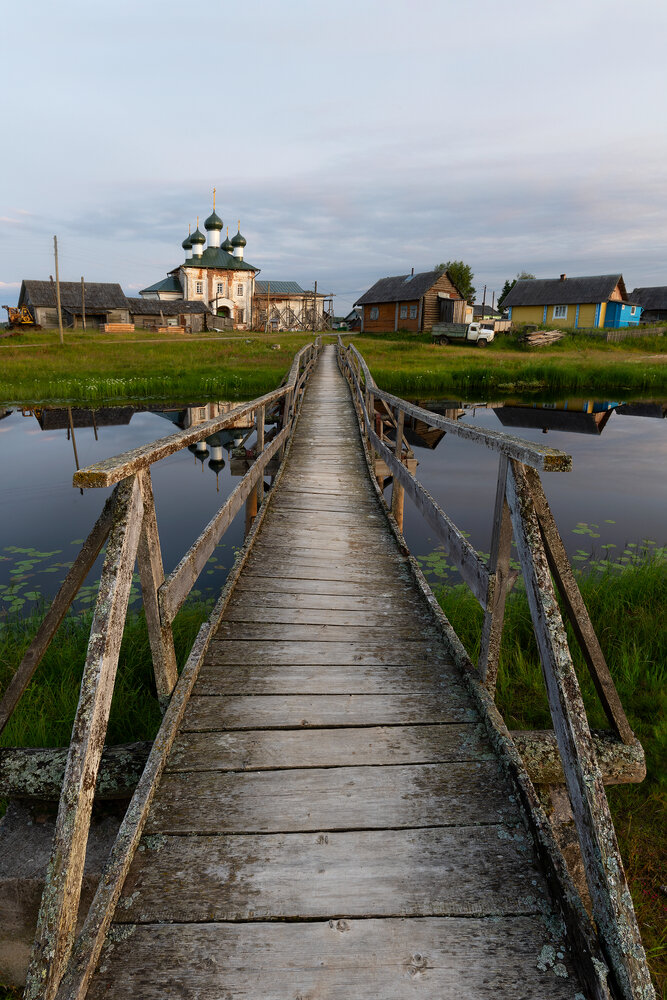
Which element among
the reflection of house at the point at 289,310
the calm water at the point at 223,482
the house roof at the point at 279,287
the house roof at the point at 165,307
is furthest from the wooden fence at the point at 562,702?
the house roof at the point at 279,287

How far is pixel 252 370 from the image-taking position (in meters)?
25.0

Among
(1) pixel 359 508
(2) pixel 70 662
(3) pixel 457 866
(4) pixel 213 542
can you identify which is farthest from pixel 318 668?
(1) pixel 359 508

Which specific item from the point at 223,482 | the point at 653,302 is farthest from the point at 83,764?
the point at 653,302

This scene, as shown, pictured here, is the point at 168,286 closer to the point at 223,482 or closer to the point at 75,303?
the point at 75,303

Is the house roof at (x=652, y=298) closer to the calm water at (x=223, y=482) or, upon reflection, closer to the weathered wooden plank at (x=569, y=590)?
the calm water at (x=223, y=482)

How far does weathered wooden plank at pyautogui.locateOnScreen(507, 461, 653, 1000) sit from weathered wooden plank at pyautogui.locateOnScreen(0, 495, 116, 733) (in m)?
1.73

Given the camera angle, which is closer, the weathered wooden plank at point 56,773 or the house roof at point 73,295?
the weathered wooden plank at point 56,773

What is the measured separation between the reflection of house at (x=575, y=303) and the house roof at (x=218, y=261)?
2900cm

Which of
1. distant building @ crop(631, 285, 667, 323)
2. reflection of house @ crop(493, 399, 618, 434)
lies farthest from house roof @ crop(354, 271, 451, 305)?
distant building @ crop(631, 285, 667, 323)

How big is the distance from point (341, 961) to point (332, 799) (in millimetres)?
601

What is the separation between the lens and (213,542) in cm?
362

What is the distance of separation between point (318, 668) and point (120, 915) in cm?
154

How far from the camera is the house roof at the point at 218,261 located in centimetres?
5887

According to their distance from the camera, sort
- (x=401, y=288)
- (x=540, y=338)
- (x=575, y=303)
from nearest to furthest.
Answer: (x=540, y=338)
(x=401, y=288)
(x=575, y=303)
